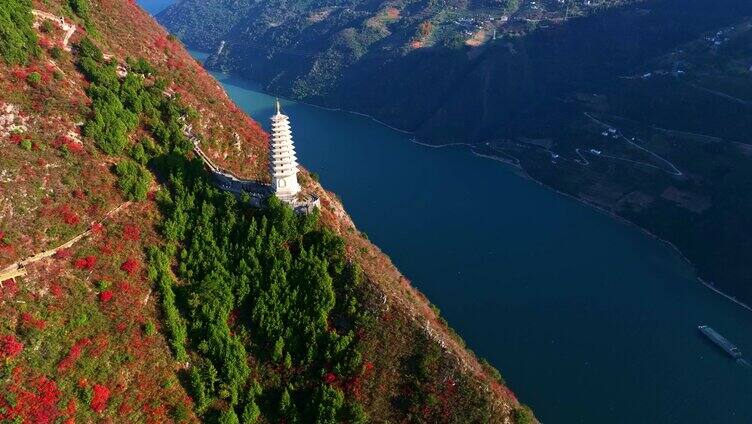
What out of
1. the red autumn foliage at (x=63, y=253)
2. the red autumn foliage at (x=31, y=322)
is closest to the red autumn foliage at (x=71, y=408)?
the red autumn foliage at (x=31, y=322)

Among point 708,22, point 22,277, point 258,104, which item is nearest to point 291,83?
point 258,104

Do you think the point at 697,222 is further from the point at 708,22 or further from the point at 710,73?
the point at 708,22

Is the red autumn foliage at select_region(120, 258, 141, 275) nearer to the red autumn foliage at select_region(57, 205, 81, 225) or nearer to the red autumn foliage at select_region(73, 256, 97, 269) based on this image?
the red autumn foliage at select_region(73, 256, 97, 269)

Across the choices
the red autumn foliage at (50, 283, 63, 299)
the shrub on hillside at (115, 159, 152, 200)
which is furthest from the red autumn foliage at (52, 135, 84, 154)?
the red autumn foliage at (50, 283, 63, 299)

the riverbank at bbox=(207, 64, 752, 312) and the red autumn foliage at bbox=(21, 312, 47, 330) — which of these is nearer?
the red autumn foliage at bbox=(21, 312, 47, 330)

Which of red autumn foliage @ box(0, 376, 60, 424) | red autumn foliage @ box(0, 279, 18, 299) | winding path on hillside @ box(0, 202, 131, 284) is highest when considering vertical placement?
winding path on hillside @ box(0, 202, 131, 284)

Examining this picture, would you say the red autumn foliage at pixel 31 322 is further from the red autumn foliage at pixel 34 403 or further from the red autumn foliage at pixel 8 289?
the red autumn foliage at pixel 34 403

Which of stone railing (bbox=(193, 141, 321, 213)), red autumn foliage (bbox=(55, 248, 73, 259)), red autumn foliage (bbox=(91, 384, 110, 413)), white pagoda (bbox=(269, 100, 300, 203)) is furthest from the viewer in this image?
stone railing (bbox=(193, 141, 321, 213))

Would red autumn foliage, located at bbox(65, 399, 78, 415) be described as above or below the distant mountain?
above
